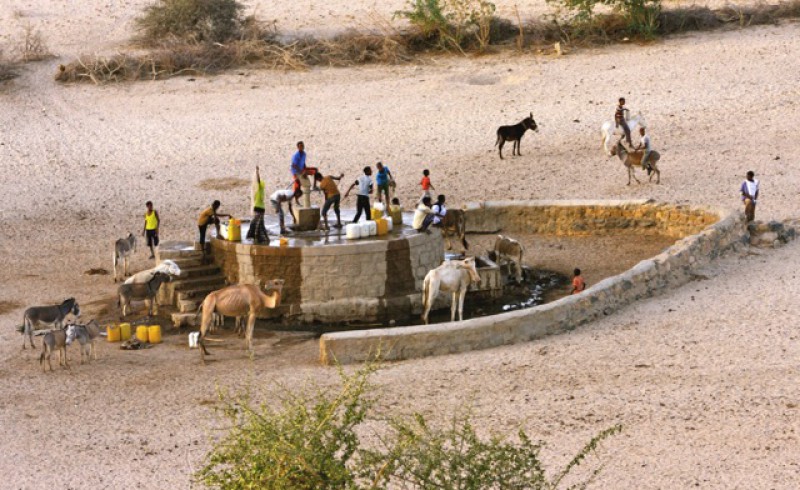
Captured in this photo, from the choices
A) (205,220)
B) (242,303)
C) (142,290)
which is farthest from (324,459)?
(205,220)

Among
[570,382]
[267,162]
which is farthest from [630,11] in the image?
[570,382]

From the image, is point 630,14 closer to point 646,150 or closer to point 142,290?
point 646,150

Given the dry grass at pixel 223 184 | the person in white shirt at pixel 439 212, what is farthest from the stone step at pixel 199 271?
the dry grass at pixel 223 184

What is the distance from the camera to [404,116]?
36469 millimetres

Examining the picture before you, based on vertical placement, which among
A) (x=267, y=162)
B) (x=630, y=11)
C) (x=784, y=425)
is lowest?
(x=784, y=425)

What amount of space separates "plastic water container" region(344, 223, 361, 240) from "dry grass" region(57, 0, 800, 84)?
16.9 meters

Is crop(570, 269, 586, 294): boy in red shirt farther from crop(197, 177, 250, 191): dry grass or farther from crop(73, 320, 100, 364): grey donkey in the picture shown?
crop(197, 177, 250, 191): dry grass

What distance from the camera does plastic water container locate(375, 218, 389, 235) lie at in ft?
80.3

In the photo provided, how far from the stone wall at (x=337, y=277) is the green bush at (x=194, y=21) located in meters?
18.7

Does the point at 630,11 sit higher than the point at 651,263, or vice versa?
the point at 630,11

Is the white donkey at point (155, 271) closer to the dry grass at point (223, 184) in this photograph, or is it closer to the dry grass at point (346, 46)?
the dry grass at point (223, 184)

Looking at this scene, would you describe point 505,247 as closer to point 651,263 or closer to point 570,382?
point 651,263

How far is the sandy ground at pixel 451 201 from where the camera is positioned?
682 inches

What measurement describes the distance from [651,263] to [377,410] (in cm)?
680
